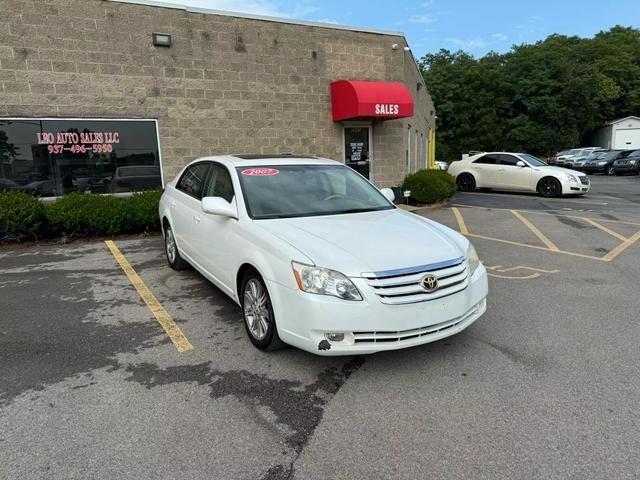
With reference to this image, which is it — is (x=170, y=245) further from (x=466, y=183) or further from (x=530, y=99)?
(x=530, y=99)

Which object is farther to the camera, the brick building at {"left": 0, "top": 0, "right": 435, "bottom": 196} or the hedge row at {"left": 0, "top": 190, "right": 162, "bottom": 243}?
the brick building at {"left": 0, "top": 0, "right": 435, "bottom": 196}

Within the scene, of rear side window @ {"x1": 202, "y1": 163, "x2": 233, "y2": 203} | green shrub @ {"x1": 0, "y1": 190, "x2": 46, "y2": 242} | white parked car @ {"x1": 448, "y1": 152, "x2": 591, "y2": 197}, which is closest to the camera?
rear side window @ {"x1": 202, "y1": 163, "x2": 233, "y2": 203}

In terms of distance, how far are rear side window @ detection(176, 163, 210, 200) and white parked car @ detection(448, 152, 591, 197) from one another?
43.6 feet

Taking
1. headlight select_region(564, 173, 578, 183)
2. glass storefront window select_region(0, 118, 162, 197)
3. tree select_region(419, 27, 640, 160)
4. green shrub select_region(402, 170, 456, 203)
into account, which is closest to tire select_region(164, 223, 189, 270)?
glass storefront window select_region(0, 118, 162, 197)

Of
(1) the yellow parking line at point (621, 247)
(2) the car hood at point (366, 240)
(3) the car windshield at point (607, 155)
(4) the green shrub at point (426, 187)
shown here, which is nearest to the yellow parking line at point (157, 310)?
(2) the car hood at point (366, 240)

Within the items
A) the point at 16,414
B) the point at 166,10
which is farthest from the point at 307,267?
the point at 166,10

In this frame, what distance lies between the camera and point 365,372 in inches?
135

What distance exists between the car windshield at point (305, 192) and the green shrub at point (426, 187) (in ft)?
26.0

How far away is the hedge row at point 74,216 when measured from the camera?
797 cm

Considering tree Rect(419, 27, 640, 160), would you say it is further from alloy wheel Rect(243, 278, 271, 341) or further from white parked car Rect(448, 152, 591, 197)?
alloy wheel Rect(243, 278, 271, 341)

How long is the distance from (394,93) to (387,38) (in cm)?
193

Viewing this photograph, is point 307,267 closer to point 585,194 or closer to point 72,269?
point 72,269

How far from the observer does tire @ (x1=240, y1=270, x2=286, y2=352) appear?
11.7 ft

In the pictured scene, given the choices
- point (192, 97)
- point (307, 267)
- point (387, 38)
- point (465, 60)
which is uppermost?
point (465, 60)
